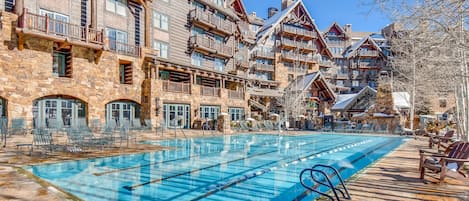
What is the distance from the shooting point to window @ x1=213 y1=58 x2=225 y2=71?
2807 centimetres

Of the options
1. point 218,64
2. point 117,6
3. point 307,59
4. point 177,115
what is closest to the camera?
point 117,6

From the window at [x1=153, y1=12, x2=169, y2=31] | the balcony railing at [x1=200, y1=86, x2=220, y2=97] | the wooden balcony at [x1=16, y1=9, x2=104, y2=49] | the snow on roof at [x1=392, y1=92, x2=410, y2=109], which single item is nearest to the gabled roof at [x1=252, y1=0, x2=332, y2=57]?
the balcony railing at [x1=200, y1=86, x2=220, y2=97]

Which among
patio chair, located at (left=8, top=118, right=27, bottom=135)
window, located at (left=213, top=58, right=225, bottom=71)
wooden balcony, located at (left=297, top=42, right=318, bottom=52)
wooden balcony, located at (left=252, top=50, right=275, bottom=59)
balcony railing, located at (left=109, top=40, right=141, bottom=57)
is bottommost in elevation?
patio chair, located at (left=8, top=118, right=27, bottom=135)

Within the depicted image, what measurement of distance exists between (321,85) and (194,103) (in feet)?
65.1

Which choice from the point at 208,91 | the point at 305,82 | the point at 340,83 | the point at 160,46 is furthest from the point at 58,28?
the point at 340,83

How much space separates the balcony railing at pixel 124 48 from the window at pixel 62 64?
104 inches

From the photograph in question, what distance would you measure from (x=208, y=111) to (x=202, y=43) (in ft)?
19.2

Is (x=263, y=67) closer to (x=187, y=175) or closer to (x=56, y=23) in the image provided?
(x=56, y=23)

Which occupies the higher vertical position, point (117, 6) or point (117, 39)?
point (117, 6)

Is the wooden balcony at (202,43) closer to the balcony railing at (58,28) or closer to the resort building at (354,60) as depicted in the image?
the balcony railing at (58,28)

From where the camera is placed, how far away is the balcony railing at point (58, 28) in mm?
14148

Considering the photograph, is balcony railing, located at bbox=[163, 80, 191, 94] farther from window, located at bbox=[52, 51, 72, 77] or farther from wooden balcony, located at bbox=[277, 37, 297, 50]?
wooden balcony, located at bbox=[277, 37, 297, 50]

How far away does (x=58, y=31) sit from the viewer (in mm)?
15594

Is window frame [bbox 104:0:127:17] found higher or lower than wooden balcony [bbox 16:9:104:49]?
higher
